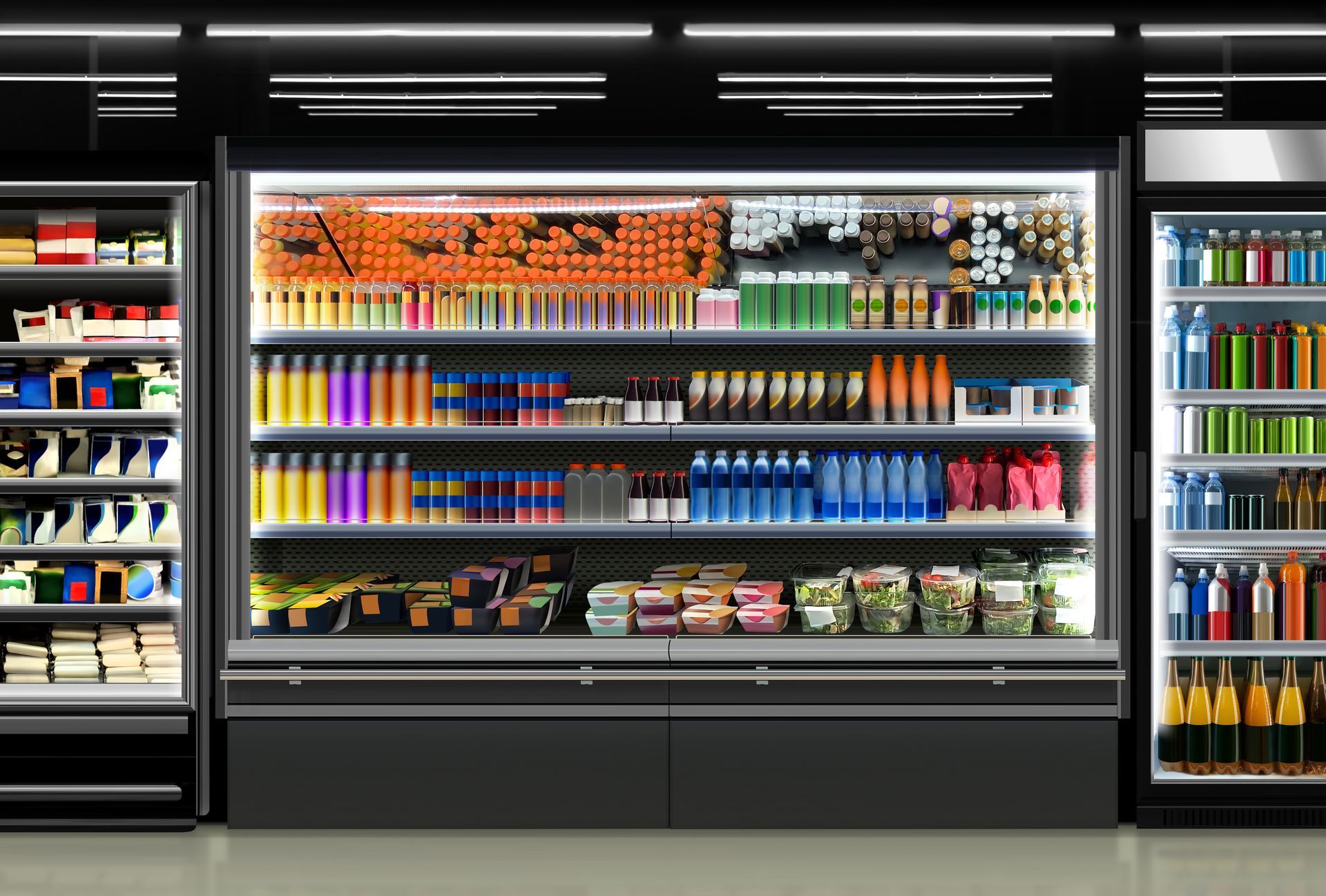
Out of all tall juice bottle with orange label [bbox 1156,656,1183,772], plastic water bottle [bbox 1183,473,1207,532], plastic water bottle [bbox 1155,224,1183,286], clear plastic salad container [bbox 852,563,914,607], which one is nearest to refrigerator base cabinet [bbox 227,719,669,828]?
clear plastic salad container [bbox 852,563,914,607]

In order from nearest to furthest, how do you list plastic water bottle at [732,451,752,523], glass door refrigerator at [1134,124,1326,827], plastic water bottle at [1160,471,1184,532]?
glass door refrigerator at [1134,124,1326,827], plastic water bottle at [1160,471,1184,532], plastic water bottle at [732,451,752,523]

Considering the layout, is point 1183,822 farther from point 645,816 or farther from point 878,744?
point 645,816

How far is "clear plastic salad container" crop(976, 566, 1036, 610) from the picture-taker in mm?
3682

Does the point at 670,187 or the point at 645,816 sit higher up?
the point at 670,187

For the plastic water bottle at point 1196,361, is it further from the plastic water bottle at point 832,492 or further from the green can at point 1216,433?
the plastic water bottle at point 832,492

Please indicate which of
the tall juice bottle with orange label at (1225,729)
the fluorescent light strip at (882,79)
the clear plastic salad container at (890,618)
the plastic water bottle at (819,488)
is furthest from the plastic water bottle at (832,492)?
the tall juice bottle with orange label at (1225,729)

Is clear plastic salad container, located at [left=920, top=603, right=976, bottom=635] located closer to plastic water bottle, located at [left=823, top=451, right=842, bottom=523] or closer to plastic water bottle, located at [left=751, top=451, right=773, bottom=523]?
plastic water bottle, located at [left=823, top=451, right=842, bottom=523]

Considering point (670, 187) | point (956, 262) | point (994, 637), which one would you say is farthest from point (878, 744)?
point (670, 187)

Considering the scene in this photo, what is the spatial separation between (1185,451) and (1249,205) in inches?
35.7

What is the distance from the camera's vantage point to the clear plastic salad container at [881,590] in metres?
3.69

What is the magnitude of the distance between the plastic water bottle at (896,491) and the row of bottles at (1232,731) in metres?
1.13

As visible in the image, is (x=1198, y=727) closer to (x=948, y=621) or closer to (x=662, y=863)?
(x=948, y=621)

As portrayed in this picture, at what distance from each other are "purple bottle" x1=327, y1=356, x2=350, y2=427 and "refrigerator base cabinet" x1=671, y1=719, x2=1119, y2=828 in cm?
203

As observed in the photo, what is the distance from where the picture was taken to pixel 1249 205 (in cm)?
346
